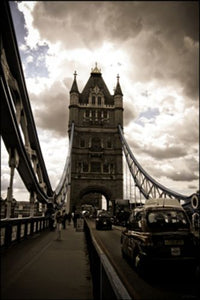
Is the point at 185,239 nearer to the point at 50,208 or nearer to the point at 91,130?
the point at 50,208

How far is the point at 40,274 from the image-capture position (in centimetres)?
459

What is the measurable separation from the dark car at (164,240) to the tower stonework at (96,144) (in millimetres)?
43969

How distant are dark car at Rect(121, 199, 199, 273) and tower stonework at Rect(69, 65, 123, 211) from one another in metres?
44.0

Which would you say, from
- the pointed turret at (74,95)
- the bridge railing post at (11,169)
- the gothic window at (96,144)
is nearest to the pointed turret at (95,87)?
the pointed turret at (74,95)

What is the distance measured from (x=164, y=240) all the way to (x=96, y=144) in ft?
168

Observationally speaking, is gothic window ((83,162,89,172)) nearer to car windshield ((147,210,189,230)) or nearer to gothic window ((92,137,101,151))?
gothic window ((92,137,101,151))

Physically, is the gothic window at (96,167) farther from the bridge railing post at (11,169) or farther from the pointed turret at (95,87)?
the bridge railing post at (11,169)

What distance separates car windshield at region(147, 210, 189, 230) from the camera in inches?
240

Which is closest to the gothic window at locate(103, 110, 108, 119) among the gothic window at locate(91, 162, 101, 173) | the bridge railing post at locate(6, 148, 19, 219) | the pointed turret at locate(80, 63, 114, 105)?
the pointed turret at locate(80, 63, 114, 105)

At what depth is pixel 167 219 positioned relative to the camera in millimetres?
6289

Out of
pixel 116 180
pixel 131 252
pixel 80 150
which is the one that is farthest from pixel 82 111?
pixel 131 252

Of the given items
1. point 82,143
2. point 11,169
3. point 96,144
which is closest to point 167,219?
point 11,169

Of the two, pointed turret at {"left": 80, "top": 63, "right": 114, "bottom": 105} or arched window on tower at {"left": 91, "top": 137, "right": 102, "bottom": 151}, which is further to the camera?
pointed turret at {"left": 80, "top": 63, "right": 114, "bottom": 105}

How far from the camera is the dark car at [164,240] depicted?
5574 millimetres
